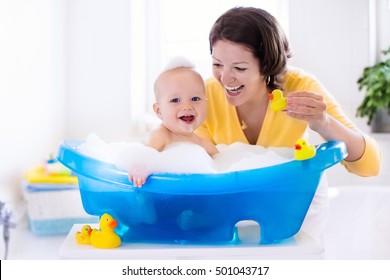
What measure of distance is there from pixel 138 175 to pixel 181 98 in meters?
0.22

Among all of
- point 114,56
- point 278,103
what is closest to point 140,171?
point 278,103

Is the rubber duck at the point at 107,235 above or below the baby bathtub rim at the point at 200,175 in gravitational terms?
below

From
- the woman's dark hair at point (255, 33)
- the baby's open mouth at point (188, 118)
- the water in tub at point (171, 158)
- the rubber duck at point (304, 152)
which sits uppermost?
the woman's dark hair at point (255, 33)

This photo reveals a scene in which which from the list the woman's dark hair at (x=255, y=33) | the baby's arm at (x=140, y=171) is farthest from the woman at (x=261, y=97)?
the baby's arm at (x=140, y=171)

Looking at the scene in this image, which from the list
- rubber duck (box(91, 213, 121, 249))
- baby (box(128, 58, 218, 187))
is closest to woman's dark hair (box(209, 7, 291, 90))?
baby (box(128, 58, 218, 187))

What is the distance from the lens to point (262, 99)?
1.00m

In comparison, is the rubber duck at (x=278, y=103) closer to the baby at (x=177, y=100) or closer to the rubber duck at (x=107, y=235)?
the baby at (x=177, y=100)

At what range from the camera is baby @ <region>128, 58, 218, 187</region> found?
81cm

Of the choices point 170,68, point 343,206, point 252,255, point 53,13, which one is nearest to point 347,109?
point 343,206

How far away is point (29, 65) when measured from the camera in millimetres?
1520

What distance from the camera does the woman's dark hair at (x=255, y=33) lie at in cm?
89

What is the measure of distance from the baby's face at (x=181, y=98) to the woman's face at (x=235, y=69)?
79 millimetres

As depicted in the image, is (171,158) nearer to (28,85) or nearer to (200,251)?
(200,251)

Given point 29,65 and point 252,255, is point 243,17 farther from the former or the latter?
point 29,65
